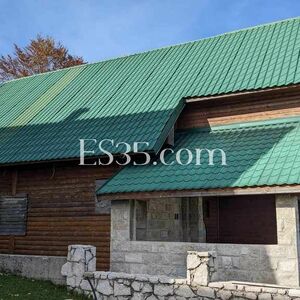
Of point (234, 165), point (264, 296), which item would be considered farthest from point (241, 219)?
point (264, 296)

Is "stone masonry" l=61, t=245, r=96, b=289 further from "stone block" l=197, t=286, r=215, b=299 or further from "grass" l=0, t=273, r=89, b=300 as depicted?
"stone block" l=197, t=286, r=215, b=299

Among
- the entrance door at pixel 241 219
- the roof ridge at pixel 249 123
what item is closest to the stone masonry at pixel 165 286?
the roof ridge at pixel 249 123

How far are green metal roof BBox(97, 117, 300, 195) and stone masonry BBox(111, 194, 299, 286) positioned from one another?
0.60 metres

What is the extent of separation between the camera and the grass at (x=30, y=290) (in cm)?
994

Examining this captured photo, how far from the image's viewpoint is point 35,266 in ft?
42.1

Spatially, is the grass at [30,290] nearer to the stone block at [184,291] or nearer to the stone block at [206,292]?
the stone block at [184,291]

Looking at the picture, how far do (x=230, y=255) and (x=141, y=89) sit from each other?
22.8ft

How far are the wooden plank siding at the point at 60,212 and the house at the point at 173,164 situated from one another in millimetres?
34

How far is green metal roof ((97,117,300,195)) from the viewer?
10039mm

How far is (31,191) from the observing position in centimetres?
1418

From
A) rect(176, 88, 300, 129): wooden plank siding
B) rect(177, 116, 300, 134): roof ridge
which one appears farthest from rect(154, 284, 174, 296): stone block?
rect(176, 88, 300, 129): wooden plank siding

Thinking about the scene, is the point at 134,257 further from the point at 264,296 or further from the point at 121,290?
the point at 264,296

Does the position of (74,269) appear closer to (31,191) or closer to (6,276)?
(6,276)

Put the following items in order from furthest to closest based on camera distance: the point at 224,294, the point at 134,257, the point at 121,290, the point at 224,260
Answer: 1. the point at 134,257
2. the point at 224,260
3. the point at 121,290
4. the point at 224,294
